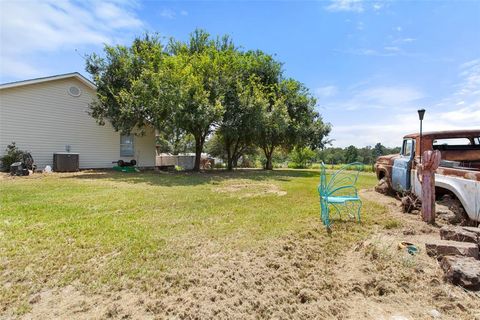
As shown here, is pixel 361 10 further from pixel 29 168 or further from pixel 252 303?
pixel 29 168

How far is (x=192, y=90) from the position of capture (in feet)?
40.7

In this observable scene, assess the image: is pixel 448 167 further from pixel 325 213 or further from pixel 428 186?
pixel 325 213

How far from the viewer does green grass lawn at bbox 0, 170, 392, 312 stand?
2.57 metres

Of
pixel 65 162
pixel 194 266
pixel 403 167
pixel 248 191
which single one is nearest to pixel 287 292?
pixel 194 266

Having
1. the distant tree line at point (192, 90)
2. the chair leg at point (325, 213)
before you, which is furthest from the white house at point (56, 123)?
the chair leg at point (325, 213)

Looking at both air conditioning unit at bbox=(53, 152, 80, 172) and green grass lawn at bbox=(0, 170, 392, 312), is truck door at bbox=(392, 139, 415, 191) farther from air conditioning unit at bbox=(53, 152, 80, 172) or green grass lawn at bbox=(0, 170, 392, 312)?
air conditioning unit at bbox=(53, 152, 80, 172)

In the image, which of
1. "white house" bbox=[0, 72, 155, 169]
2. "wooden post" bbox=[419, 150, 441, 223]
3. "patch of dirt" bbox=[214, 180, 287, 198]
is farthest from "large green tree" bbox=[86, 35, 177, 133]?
"wooden post" bbox=[419, 150, 441, 223]

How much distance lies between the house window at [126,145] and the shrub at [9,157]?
495 cm

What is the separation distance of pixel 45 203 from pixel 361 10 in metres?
9.99

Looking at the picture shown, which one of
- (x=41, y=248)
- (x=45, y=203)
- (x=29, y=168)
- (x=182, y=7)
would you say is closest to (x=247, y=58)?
(x=182, y=7)

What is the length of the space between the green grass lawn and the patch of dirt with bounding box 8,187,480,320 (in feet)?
0.69

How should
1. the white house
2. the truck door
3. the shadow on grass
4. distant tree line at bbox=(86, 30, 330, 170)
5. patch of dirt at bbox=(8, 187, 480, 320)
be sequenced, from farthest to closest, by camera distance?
distant tree line at bbox=(86, 30, 330, 170) < the white house < the shadow on grass < the truck door < patch of dirt at bbox=(8, 187, 480, 320)

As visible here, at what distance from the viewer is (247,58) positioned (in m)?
16.9

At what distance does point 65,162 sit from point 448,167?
14.8 meters
